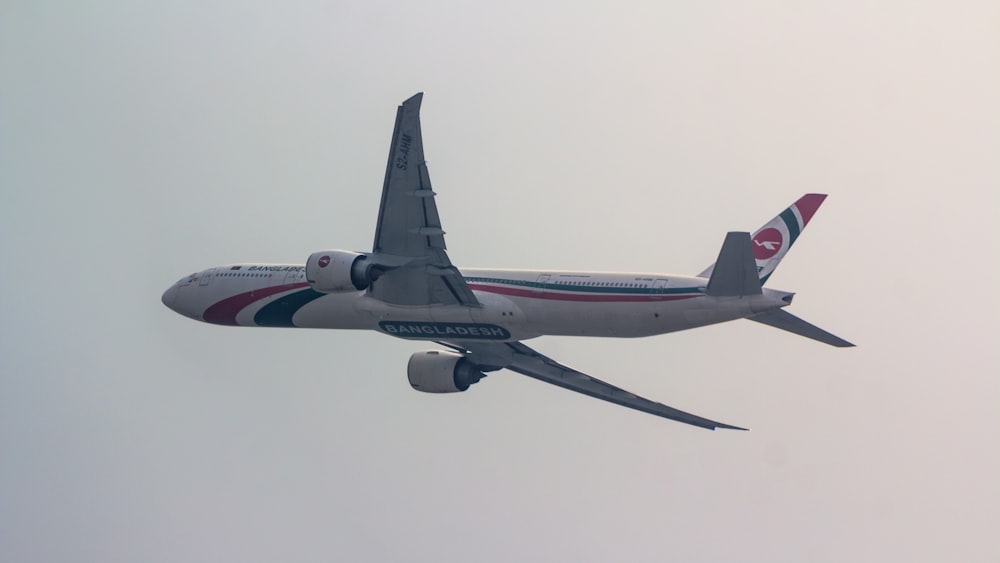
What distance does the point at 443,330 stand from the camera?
154 feet

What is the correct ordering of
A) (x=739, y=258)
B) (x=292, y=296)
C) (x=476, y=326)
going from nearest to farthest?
1. (x=739, y=258)
2. (x=476, y=326)
3. (x=292, y=296)

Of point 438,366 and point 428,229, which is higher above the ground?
point 428,229

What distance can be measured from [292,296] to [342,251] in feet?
20.6

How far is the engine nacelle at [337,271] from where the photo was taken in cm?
4409

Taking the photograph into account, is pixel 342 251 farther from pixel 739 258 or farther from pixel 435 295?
pixel 739 258

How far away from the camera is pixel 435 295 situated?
45531 millimetres

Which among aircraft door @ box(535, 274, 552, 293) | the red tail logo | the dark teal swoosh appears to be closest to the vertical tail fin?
the red tail logo

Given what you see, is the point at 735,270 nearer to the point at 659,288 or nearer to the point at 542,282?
the point at 659,288

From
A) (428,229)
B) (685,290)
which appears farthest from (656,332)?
(428,229)

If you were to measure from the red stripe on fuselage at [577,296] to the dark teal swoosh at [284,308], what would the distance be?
6672 millimetres

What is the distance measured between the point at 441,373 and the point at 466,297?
6.86 metres

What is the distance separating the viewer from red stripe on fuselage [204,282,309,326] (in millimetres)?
50750

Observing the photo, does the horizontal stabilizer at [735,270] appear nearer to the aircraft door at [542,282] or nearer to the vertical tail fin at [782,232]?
the vertical tail fin at [782,232]

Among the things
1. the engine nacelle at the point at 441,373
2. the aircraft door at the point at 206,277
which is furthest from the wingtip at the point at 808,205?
the aircraft door at the point at 206,277
